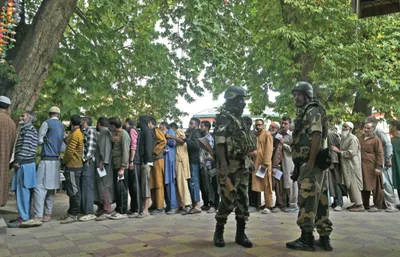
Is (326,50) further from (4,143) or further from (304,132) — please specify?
(4,143)

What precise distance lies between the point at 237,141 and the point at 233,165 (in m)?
0.32

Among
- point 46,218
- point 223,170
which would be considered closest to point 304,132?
point 223,170

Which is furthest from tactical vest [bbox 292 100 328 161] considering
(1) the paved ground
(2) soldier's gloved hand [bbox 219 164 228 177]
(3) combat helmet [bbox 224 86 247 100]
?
(1) the paved ground

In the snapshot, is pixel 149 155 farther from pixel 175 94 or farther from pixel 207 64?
pixel 175 94

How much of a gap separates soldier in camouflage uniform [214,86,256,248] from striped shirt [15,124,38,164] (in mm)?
3535

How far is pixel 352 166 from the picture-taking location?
769 centimetres

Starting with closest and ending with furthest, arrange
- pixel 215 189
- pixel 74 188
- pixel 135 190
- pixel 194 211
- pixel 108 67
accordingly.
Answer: pixel 74 188, pixel 135 190, pixel 194 211, pixel 215 189, pixel 108 67

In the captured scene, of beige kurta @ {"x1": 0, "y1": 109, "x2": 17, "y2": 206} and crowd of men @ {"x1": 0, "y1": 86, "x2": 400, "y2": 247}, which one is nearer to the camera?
beige kurta @ {"x1": 0, "y1": 109, "x2": 17, "y2": 206}

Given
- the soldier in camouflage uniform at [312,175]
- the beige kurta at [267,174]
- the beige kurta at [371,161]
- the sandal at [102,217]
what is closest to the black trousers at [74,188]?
the sandal at [102,217]

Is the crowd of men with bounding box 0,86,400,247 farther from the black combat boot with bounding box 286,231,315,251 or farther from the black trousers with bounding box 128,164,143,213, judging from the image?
the black combat boot with bounding box 286,231,315,251

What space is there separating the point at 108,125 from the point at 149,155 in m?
1.05

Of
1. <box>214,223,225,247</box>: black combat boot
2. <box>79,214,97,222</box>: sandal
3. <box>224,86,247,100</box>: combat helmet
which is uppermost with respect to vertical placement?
<box>224,86,247,100</box>: combat helmet

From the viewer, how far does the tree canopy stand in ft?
23.4

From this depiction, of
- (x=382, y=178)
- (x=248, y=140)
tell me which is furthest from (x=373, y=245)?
(x=382, y=178)
